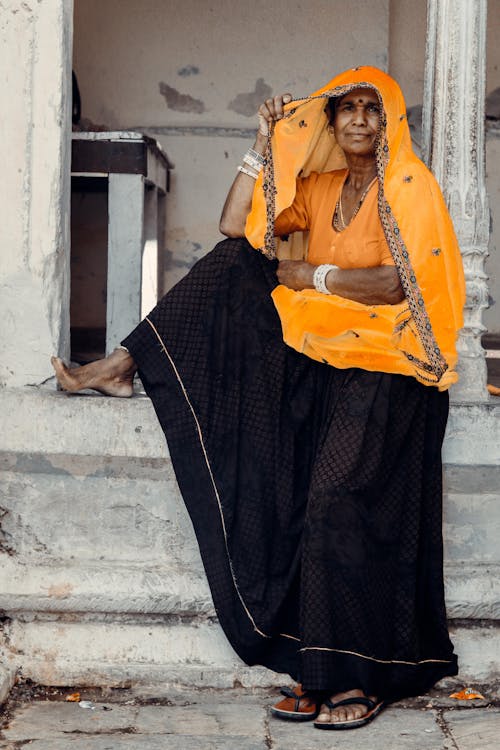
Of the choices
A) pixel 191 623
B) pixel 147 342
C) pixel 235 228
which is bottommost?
pixel 191 623

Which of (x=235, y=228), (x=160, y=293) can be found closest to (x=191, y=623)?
(x=235, y=228)

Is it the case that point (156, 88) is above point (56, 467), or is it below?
above

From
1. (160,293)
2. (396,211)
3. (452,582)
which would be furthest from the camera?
(160,293)

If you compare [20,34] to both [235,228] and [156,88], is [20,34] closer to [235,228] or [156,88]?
[235,228]

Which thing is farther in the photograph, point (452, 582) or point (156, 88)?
point (156, 88)

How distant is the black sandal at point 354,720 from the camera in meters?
3.23

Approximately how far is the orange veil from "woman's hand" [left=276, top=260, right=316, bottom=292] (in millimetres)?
23

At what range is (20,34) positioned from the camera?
12.0ft

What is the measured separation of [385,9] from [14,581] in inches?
149

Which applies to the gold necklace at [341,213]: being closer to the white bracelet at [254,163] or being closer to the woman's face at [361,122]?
the woman's face at [361,122]

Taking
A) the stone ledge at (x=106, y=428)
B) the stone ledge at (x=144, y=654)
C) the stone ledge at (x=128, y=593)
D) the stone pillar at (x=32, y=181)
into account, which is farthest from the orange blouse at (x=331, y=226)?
the stone ledge at (x=144, y=654)

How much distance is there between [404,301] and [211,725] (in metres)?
1.37

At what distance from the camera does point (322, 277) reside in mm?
3465

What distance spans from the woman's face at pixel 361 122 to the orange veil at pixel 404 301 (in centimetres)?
5
